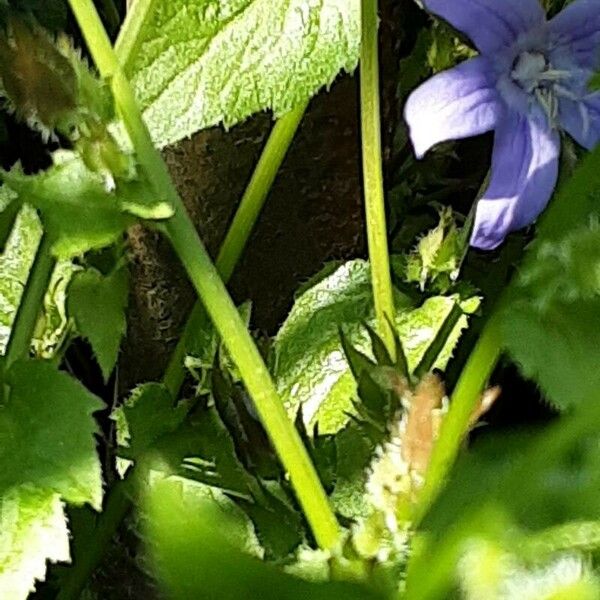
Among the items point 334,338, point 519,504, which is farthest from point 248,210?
point 519,504

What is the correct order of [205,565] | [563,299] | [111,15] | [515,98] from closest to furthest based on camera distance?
[205,565], [563,299], [515,98], [111,15]

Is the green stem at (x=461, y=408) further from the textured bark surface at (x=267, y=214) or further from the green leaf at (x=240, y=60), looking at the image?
A: the textured bark surface at (x=267, y=214)

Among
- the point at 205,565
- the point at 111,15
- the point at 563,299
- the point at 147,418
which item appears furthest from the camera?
the point at 111,15

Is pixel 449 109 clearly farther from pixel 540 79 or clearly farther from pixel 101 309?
pixel 101 309

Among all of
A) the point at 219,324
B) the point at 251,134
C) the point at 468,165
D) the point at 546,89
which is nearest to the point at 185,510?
the point at 219,324

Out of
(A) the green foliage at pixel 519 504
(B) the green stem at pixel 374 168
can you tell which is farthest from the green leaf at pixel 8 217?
(A) the green foliage at pixel 519 504

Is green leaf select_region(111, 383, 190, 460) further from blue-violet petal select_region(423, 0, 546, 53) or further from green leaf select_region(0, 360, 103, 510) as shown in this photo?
blue-violet petal select_region(423, 0, 546, 53)
